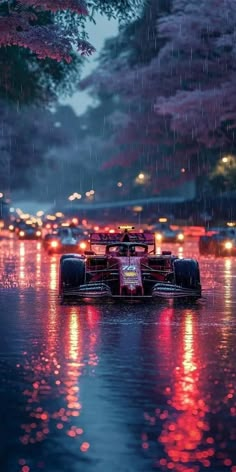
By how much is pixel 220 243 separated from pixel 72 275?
30917 mm

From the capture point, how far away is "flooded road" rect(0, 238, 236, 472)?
773 centimetres

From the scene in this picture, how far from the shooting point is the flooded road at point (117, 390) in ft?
25.3

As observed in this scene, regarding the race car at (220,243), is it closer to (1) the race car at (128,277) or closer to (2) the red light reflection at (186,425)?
(1) the race car at (128,277)

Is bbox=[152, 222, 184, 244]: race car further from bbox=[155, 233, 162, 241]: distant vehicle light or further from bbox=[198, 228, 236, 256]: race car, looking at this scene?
bbox=[198, 228, 236, 256]: race car

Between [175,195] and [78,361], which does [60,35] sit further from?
[175,195]

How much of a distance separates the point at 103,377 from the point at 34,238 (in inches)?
A: 3054

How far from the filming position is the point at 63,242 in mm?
52688

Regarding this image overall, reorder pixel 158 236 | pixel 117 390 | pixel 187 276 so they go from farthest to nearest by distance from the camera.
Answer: pixel 158 236
pixel 187 276
pixel 117 390

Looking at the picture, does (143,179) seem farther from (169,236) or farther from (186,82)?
(186,82)

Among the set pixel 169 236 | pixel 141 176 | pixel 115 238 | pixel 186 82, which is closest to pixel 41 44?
pixel 115 238

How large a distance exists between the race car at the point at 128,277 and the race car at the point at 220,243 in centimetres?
2835

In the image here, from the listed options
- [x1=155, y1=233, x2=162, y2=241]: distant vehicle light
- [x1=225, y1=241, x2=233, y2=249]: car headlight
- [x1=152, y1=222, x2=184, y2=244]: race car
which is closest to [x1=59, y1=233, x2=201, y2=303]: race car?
[x1=225, y1=241, x2=233, y2=249]: car headlight

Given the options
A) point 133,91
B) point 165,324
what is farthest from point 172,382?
point 133,91

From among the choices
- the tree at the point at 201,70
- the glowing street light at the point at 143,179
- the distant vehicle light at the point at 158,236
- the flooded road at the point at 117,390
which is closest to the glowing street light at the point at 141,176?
the glowing street light at the point at 143,179
